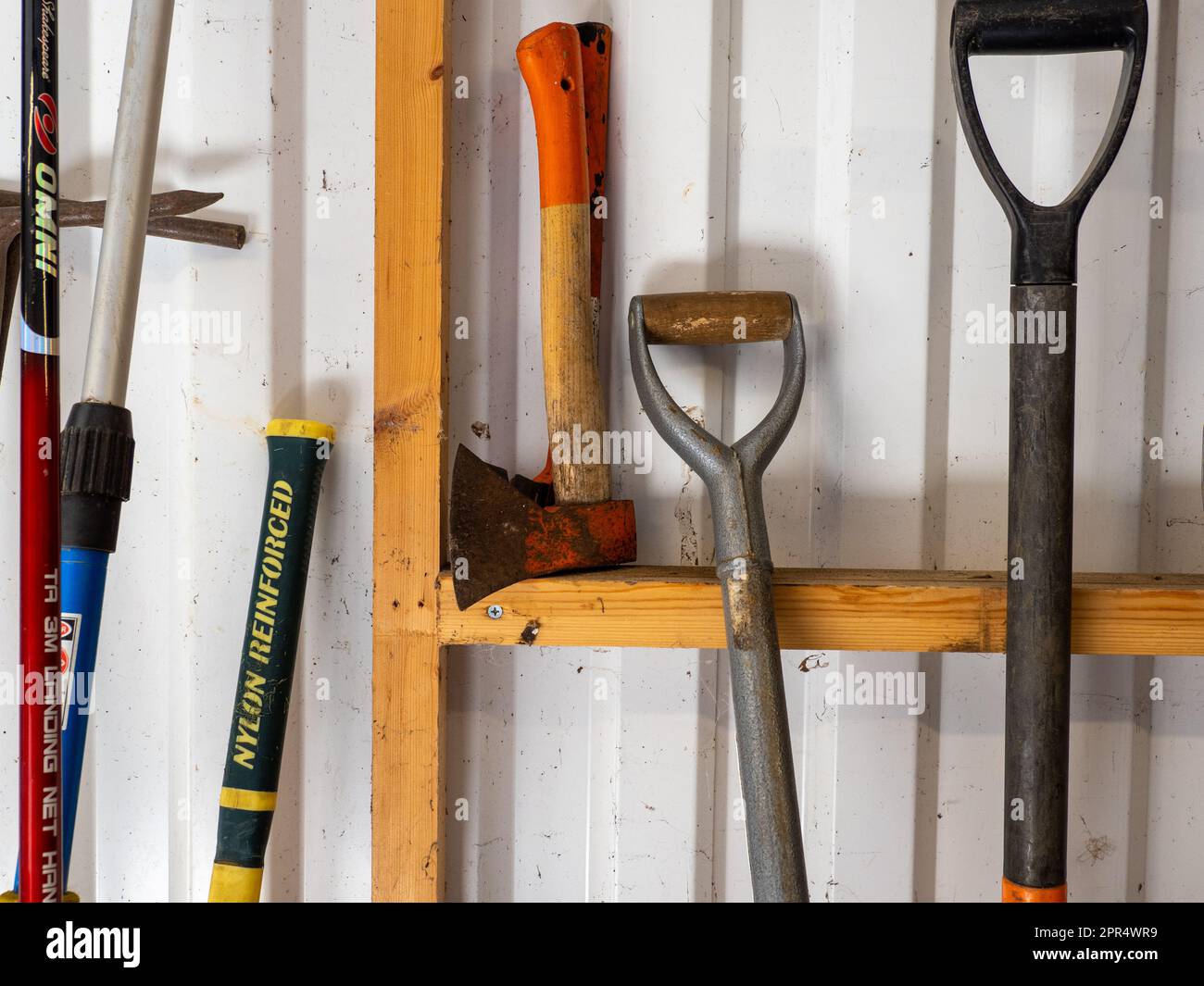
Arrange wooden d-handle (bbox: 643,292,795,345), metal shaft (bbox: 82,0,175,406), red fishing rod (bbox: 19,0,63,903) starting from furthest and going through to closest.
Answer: wooden d-handle (bbox: 643,292,795,345)
metal shaft (bbox: 82,0,175,406)
red fishing rod (bbox: 19,0,63,903)

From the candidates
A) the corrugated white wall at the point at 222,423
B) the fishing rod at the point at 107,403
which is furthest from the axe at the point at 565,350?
the fishing rod at the point at 107,403

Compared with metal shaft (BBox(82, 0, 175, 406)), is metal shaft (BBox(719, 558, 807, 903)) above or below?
below

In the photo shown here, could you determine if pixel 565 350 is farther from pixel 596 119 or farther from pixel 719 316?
pixel 596 119

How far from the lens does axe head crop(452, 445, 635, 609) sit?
81cm

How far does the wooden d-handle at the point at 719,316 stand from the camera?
85cm

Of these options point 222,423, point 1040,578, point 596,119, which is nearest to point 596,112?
point 596,119

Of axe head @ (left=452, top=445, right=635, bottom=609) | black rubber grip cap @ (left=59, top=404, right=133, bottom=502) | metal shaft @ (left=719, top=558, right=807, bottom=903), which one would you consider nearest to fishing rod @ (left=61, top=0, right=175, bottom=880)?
black rubber grip cap @ (left=59, top=404, right=133, bottom=502)

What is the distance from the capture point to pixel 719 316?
85cm

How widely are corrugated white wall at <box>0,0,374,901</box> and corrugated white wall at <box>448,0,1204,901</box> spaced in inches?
5.3

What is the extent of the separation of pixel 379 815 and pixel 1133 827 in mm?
889

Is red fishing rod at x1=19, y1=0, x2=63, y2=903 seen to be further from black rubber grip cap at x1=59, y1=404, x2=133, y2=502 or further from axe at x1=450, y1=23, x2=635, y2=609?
axe at x1=450, y1=23, x2=635, y2=609

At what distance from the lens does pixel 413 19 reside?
2.77 feet

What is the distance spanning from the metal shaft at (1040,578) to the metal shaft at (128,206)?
842 mm
